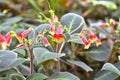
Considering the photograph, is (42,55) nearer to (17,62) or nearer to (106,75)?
(17,62)

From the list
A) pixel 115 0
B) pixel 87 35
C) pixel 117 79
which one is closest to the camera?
pixel 117 79

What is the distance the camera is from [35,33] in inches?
38.8

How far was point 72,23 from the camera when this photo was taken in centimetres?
109

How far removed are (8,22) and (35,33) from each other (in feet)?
1.53

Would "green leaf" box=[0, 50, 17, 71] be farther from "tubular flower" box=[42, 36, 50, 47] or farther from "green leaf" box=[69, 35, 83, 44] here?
"green leaf" box=[69, 35, 83, 44]

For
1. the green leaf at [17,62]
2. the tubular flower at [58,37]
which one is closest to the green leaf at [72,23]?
the tubular flower at [58,37]

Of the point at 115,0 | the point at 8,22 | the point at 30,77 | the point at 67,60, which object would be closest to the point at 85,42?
the point at 67,60

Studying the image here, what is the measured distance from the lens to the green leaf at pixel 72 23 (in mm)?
1078

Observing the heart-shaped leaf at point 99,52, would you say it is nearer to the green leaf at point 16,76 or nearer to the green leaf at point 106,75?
the green leaf at point 106,75

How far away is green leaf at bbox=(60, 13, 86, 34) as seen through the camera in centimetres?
108

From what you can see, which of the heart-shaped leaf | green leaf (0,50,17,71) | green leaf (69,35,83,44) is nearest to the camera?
green leaf (0,50,17,71)

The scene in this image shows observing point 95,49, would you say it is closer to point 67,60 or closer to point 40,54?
point 67,60

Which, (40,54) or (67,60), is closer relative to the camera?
(40,54)

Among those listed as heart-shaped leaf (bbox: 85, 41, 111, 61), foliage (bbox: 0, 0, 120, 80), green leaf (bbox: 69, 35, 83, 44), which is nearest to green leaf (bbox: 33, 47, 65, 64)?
foliage (bbox: 0, 0, 120, 80)
